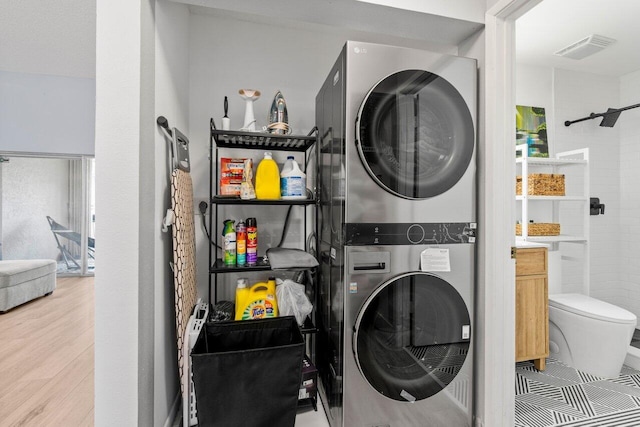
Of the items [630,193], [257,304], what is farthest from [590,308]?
[257,304]

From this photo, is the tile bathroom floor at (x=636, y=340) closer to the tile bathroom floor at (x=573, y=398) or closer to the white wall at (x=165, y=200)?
the tile bathroom floor at (x=573, y=398)

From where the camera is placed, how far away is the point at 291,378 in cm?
128

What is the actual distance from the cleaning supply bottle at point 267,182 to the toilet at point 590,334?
2.26 metres

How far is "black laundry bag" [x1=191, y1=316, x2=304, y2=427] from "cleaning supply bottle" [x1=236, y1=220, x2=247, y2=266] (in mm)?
507

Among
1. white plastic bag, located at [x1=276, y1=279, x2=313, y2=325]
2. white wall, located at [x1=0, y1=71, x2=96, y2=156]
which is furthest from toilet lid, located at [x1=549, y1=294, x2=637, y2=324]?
white wall, located at [x1=0, y1=71, x2=96, y2=156]

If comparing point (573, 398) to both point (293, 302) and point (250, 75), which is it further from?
point (250, 75)

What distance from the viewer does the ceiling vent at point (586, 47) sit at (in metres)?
2.32

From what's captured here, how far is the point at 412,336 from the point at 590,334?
5.23ft

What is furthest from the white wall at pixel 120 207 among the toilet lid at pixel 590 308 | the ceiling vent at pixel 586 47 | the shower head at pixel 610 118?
the shower head at pixel 610 118

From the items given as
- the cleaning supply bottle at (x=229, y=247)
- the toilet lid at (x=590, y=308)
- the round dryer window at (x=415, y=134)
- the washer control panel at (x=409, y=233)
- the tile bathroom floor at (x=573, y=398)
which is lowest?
the tile bathroom floor at (x=573, y=398)

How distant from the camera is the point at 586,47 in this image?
2.43 metres

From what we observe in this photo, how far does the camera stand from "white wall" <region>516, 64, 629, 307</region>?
2764mm

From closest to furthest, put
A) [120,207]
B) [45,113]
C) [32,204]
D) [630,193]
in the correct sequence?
[120,207]
[630,193]
[45,113]
[32,204]

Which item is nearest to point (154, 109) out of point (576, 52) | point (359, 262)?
point (359, 262)
